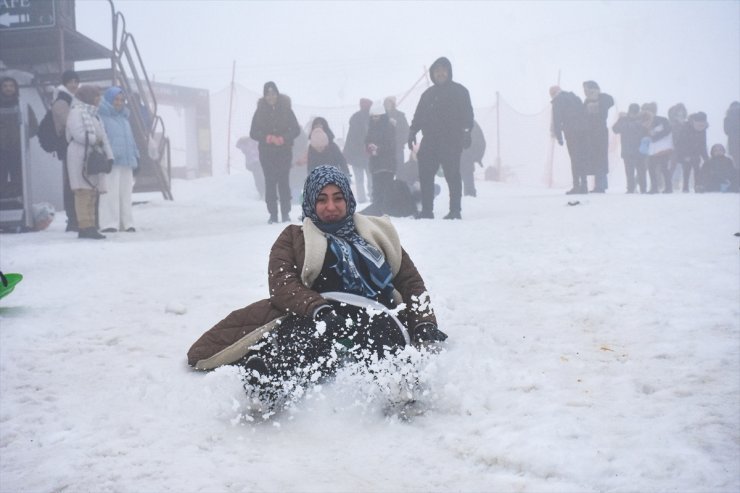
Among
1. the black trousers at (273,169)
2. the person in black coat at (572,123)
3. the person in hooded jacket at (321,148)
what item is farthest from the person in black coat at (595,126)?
the black trousers at (273,169)

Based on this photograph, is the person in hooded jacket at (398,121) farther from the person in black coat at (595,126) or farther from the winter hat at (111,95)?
the winter hat at (111,95)

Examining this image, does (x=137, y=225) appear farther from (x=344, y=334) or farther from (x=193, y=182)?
(x=193, y=182)

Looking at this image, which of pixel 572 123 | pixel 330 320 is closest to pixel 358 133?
pixel 572 123

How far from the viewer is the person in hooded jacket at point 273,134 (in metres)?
7.98

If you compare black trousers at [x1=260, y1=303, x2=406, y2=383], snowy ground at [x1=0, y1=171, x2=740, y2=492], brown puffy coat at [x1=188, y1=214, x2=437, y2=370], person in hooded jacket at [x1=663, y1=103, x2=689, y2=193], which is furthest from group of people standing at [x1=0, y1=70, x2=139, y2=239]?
person in hooded jacket at [x1=663, y1=103, x2=689, y2=193]

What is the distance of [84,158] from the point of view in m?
7.06

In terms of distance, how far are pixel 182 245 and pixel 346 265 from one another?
4.52 meters

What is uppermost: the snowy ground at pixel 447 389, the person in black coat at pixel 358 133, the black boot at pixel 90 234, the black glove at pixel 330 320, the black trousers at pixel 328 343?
the person in black coat at pixel 358 133

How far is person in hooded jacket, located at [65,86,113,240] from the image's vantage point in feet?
23.0

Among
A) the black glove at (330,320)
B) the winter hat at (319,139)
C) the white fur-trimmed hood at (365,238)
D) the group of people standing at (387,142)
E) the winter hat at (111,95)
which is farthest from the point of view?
the winter hat at (319,139)

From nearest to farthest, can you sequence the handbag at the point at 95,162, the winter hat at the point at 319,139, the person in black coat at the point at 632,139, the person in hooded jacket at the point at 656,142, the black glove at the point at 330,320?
the black glove at the point at 330,320
the handbag at the point at 95,162
the winter hat at the point at 319,139
the person in hooded jacket at the point at 656,142
the person in black coat at the point at 632,139

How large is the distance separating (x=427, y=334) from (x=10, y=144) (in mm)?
7905

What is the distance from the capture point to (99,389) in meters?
2.68

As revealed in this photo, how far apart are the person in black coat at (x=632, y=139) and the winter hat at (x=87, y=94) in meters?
9.51
